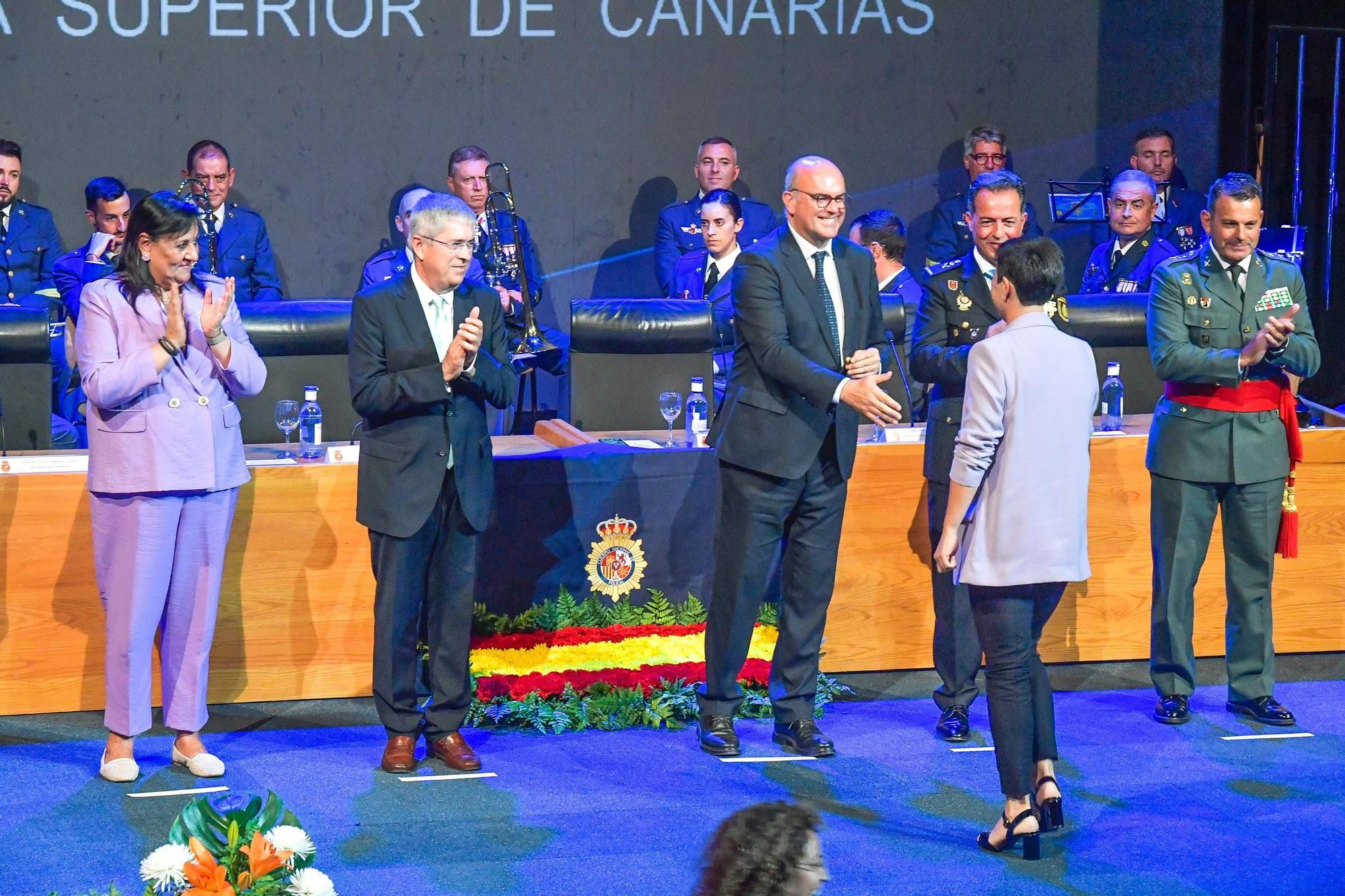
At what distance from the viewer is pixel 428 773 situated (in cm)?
419

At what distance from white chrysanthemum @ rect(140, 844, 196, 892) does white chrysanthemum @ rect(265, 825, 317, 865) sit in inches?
4.9

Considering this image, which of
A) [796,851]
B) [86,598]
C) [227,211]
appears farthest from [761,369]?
[227,211]

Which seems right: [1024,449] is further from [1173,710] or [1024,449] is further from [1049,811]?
Result: [1173,710]

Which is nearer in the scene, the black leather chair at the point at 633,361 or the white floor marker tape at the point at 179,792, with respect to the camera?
the white floor marker tape at the point at 179,792

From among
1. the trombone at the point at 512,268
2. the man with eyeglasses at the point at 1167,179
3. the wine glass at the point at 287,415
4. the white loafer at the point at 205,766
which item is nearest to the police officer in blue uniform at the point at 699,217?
the trombone at the point at 512,268

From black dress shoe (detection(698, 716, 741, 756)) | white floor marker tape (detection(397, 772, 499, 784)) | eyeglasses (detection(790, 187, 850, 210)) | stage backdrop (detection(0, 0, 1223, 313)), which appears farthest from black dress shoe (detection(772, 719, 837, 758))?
stage backdrop (detection(0, 0, 1223, 313))

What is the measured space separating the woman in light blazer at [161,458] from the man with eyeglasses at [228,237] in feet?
11.3

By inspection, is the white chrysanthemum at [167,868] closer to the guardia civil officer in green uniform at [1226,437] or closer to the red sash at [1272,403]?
the guardia civil officer in green uniform at [1226,437]

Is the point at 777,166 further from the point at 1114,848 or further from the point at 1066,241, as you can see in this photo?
the point at 1114,848

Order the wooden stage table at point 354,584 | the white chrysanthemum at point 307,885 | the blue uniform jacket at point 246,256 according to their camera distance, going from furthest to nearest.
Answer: the blue uniform jacket at point 246,256
the wooden stage table at point 354,584
the white chrysanthemum at point 307,885

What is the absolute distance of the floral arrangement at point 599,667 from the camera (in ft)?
15.2

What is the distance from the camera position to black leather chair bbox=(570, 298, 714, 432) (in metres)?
5.72

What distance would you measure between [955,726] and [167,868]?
2.72m

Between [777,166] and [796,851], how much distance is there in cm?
757
